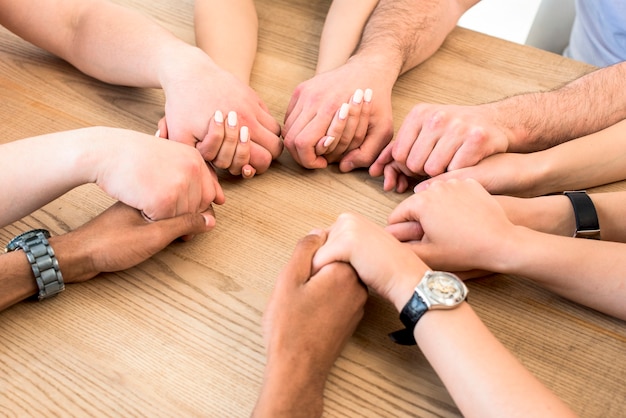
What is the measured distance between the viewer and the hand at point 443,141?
3.38 ft

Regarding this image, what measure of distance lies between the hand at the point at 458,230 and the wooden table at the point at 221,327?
7 cm

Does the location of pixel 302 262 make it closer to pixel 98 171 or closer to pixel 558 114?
pixel 98 171

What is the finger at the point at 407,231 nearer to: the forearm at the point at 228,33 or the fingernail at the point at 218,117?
the fingernail at the point at 218,117

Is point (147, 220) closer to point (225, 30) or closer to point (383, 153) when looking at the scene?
point (383, 153)

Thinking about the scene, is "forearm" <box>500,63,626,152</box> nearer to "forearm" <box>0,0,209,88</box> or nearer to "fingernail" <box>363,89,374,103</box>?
"fingernail" <box>363,89,374,103</box>

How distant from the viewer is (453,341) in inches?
30.4

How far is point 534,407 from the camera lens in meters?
0.71

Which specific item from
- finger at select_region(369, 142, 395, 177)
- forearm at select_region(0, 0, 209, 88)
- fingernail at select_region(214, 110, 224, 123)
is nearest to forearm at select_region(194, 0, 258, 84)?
forearm at select_region(0, 0, 209, 88)

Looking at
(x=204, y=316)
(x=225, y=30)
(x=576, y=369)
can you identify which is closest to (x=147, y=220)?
(x=204, y=316)

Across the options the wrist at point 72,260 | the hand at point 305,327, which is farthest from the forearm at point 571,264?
the wrist at point 72,260

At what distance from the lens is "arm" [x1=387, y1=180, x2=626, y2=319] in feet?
2.90

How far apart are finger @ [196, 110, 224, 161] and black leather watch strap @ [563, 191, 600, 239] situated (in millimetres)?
545

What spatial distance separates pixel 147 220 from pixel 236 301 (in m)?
0.18

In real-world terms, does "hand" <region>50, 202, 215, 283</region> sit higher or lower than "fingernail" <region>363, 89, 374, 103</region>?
lower
